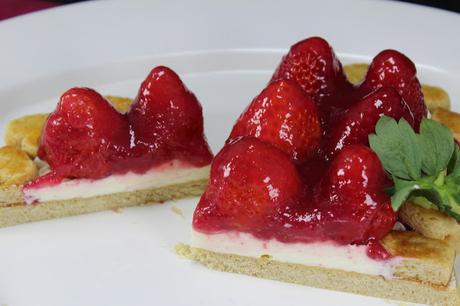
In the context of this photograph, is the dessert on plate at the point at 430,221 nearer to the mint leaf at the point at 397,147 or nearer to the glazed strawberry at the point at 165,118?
the mint leaf at the point at 397,147

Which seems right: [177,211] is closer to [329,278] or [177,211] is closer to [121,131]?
[121,131]

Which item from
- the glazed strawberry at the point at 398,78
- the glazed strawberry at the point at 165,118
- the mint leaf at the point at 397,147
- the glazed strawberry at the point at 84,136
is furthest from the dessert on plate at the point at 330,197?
the glazed strawberry at the point at 84,136

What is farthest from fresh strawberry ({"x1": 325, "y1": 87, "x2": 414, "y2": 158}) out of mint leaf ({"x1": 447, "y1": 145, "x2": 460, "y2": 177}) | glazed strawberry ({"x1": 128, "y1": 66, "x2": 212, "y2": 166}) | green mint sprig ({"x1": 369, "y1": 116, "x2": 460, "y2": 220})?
glazed strawberry ({"x1": 128, "y1": 66, "x2": 212, "y2": 166})

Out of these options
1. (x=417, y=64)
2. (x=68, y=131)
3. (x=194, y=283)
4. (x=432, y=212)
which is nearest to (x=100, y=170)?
(x=68, y=131)

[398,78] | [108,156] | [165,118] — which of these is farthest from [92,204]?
[398,78]

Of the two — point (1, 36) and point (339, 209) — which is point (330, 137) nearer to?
point (339, 209)
